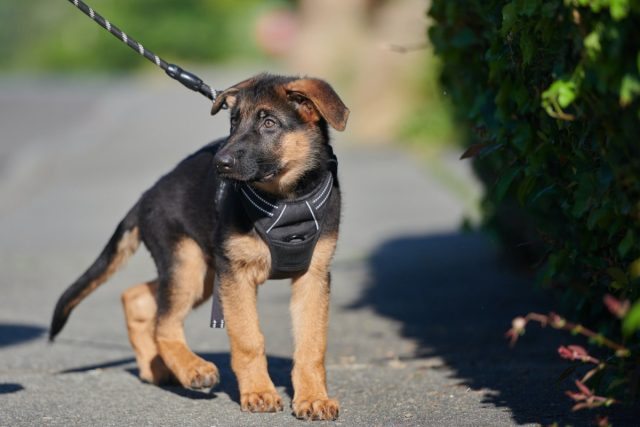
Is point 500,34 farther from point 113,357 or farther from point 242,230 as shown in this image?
point 113,357

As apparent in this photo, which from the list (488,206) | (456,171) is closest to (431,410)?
(488,206)

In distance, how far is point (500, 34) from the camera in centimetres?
486

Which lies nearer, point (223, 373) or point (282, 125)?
point (282, 125)

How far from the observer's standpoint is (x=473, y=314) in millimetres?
7719

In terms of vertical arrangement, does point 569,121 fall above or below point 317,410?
above

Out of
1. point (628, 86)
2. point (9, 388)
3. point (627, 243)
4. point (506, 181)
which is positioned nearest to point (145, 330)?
point (9, 388)

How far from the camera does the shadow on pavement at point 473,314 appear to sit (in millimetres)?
5238

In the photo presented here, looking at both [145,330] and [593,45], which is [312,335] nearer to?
[145,330]

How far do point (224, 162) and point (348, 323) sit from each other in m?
2.83


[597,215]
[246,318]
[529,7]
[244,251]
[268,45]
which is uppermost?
[268,45]

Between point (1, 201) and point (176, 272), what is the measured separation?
9109 millimetres

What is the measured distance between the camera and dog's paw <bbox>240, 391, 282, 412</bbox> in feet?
16.4

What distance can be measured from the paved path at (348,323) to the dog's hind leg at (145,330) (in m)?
0.09

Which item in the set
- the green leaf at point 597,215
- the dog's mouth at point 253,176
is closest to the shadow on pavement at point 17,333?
the dog's mouth at point 253,176
